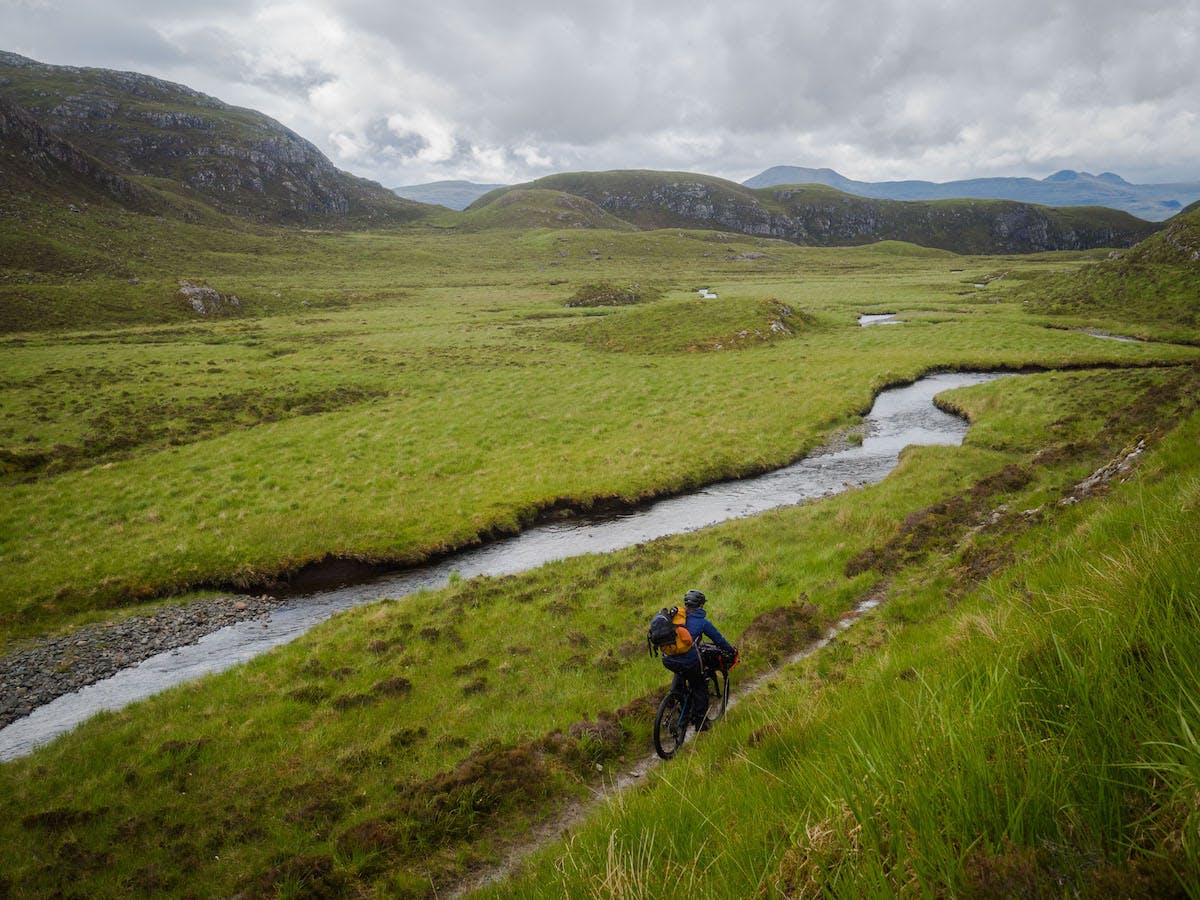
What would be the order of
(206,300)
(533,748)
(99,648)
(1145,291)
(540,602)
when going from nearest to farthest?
(533,748)
(99,648)
(540,602)
(1145,291)
(206,300)

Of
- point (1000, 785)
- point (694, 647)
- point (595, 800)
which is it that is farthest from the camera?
point (694, 647)

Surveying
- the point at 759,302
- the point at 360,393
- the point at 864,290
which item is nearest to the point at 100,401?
the point at 360,393

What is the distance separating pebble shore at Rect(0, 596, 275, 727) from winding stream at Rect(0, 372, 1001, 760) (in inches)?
14.4

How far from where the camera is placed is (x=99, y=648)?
15914 millimetres

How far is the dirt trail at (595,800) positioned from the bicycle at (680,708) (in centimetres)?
25

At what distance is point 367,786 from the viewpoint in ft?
33.6

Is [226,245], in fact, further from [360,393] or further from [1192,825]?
[1192,825]

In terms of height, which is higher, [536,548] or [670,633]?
[670,633]

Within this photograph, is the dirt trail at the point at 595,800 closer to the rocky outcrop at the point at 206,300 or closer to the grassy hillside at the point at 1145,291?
the grassy hillside at the point at 1145,291

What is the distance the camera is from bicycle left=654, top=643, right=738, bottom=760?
33.5 feet

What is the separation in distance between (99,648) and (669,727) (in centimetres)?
1635

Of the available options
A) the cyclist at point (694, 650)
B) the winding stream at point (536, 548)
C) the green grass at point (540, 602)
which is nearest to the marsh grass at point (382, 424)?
the green grass at point (540, 602)

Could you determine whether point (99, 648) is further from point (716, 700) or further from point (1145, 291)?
point (1145, 291)

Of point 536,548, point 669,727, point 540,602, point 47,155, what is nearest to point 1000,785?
point 669,727
